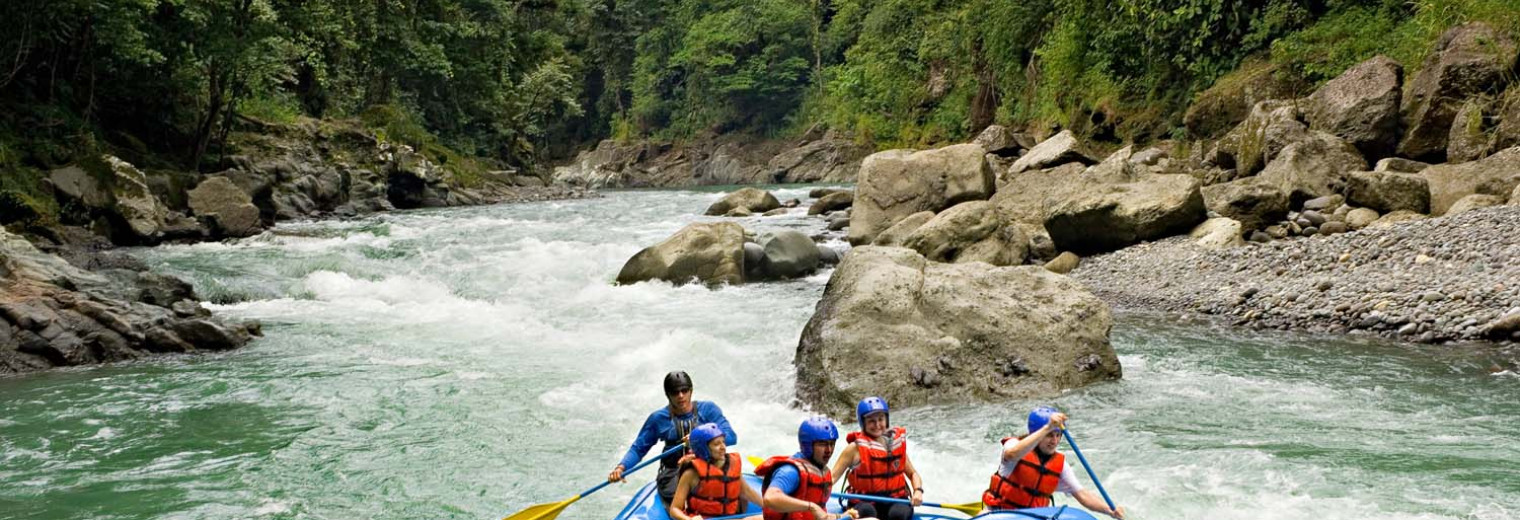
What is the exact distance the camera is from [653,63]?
56031 millimetres

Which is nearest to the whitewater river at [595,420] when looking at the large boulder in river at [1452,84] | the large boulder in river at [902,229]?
the large boulder in river at [902,229]

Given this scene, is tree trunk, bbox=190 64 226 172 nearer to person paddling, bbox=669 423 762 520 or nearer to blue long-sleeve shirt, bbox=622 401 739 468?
blue long-sleeve shirt, bbox=622 401 739 468

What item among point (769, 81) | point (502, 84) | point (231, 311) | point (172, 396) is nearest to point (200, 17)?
point (231, 311)

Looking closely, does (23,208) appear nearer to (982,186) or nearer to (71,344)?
(71,344)

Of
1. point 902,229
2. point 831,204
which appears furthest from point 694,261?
point 831,204

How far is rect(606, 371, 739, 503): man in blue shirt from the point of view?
5285 mm

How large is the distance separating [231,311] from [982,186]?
1060 centimetres

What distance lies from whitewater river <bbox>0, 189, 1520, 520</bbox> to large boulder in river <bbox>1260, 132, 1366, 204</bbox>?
420 cm

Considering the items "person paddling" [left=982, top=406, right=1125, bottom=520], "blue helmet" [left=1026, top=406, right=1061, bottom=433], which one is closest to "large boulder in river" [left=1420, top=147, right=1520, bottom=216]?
"person paddling" [left=982, top=406, right=1125, bottom=520]

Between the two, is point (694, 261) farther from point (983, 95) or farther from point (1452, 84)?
point (983, 95)

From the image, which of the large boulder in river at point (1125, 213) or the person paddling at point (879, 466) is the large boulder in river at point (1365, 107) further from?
the person paddling at point (879, 466)

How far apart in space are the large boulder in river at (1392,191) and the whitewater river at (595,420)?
146 inches

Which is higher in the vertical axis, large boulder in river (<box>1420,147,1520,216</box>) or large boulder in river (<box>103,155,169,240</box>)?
large boulder in river (<box>1420,147,1520,216</box>)

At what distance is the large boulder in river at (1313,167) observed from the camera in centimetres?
1351
